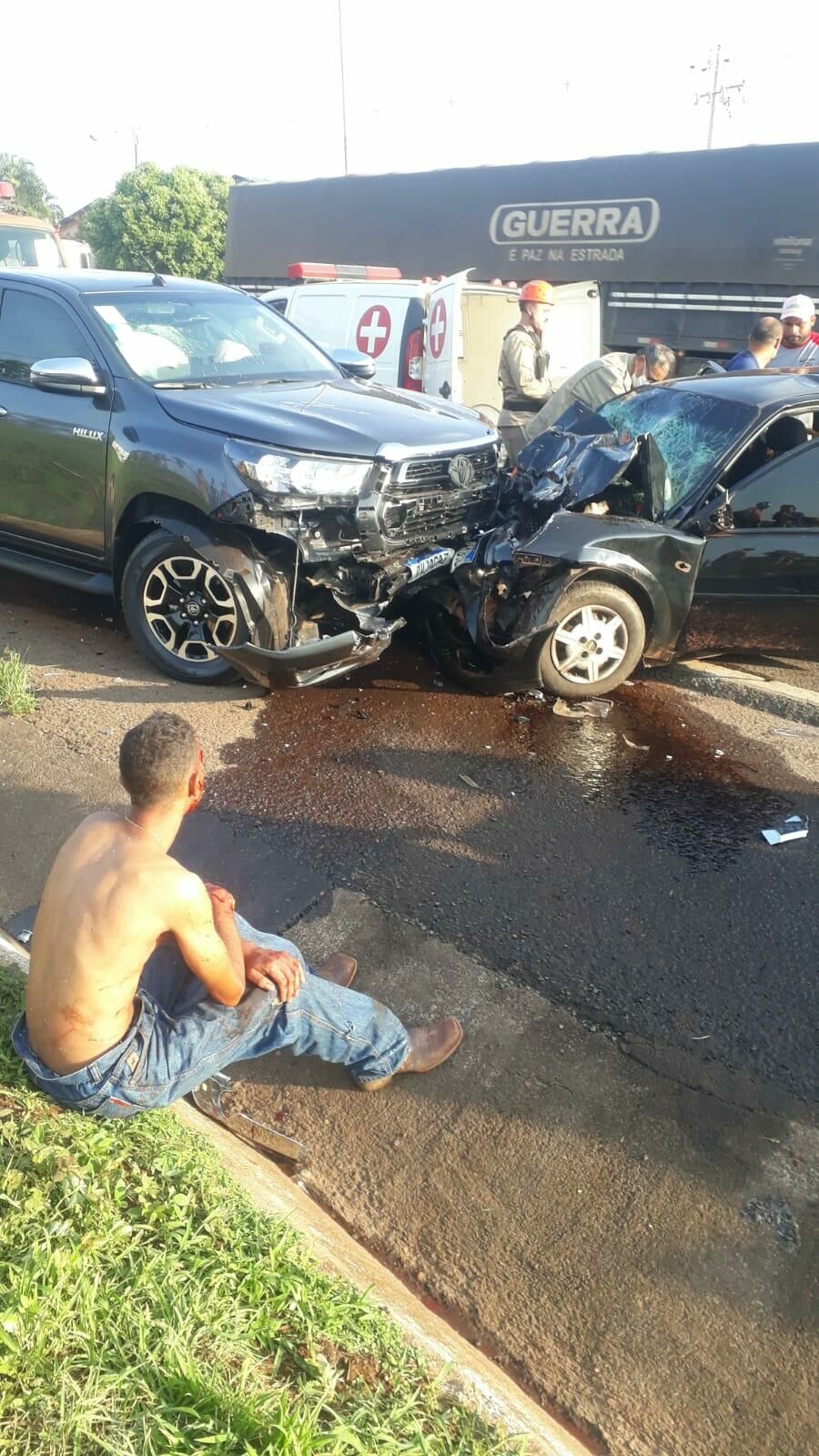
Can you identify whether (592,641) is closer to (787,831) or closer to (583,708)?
(583,708)

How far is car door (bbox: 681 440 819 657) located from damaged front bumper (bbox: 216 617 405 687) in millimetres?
1842

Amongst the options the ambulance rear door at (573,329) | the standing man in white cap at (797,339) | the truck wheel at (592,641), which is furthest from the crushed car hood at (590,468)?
the ambulance rear door at (573,329)

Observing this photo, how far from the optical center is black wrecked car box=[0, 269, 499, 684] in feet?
16.1

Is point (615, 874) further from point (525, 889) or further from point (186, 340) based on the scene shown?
point (186, 340)

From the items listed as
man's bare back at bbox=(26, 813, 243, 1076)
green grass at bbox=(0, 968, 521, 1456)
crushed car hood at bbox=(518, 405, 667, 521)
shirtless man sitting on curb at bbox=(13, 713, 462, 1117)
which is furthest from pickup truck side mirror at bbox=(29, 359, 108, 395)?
green grass at bbox=(0, 968, 521, 1456)

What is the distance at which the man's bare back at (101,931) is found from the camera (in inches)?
90.4

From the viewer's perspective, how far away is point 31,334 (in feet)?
19.6

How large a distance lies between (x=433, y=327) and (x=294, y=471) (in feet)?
20.8

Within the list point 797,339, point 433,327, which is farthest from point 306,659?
point 433,327

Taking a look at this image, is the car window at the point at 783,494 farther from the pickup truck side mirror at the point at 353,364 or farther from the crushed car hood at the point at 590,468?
the pickup truck side mirror at the point at 353,364

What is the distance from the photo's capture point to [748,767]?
497cm

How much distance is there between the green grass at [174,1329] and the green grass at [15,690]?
118 inches

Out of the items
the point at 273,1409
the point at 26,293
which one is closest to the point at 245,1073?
the point at 273,1409

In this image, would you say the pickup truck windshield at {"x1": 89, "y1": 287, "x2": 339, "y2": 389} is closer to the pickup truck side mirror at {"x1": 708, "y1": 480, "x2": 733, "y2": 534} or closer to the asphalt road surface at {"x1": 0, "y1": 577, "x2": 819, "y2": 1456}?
the asphalt road surface at {"x1": 0, "y1": 577, "x2": 819, "y2": 1456}
